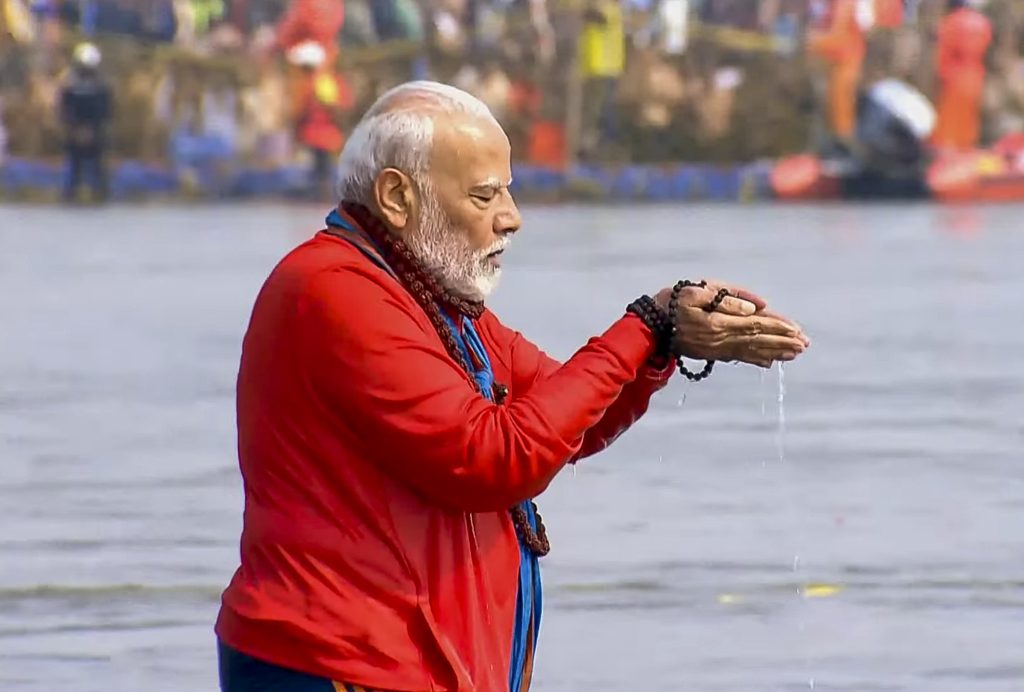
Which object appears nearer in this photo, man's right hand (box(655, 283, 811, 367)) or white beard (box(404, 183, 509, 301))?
white beard (box(404, 183, 509, 301))

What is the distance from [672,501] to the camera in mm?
8617

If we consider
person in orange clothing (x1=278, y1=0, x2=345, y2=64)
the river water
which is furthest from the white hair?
person in orange clothing (x1=278, y1=0, x2=345, y2=64)

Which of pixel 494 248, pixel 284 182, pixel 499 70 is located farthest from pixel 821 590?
pixel 499 70

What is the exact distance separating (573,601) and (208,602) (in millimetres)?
959

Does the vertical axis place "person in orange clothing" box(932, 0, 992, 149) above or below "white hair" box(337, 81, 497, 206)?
below

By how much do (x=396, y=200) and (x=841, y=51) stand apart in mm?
27720

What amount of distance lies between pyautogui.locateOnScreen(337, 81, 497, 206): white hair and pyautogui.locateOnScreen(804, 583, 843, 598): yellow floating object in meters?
3.76

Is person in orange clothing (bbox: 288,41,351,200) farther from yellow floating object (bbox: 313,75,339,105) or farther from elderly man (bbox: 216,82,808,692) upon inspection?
elderly man (bbox: 216,82,808,692)

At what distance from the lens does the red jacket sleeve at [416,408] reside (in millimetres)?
3379

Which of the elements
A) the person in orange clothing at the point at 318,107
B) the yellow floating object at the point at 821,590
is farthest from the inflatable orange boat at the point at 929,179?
the yellow floating object at the point at 821,590

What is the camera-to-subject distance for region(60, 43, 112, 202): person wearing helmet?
30.0 m

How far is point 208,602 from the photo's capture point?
6.96 metres

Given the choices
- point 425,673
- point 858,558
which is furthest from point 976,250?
point 425,673

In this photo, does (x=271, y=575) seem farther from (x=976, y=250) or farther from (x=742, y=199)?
(x=742, y=199)
